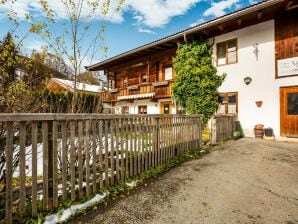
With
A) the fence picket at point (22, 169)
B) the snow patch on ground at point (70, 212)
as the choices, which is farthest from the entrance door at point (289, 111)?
the fence picket at point (22, 169)

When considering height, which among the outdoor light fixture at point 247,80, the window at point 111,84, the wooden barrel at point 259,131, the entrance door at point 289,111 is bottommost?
the wooden barrel at point 259,131

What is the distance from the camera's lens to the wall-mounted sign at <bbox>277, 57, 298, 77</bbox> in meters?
9.70

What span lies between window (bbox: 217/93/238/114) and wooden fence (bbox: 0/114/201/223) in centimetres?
741

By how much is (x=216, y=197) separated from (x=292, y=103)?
8.24 m

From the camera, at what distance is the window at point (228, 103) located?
38.4 feet

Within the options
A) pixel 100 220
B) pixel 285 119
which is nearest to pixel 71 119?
pixel 100 220

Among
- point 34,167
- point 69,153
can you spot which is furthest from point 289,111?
point 34,167

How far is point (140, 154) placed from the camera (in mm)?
4719

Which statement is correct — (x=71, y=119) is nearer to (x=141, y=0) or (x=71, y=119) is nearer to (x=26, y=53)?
(x=26, y=53)

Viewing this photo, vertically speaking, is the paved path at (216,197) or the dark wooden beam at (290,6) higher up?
the dark wooden beam at (290,6)

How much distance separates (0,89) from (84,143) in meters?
2.24

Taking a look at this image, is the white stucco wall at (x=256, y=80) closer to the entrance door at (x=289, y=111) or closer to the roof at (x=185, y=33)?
the entrance door at (x=289, y=111)

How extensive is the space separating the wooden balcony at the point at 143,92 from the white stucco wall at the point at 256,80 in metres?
4.12

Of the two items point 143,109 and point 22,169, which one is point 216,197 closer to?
point 22,169
